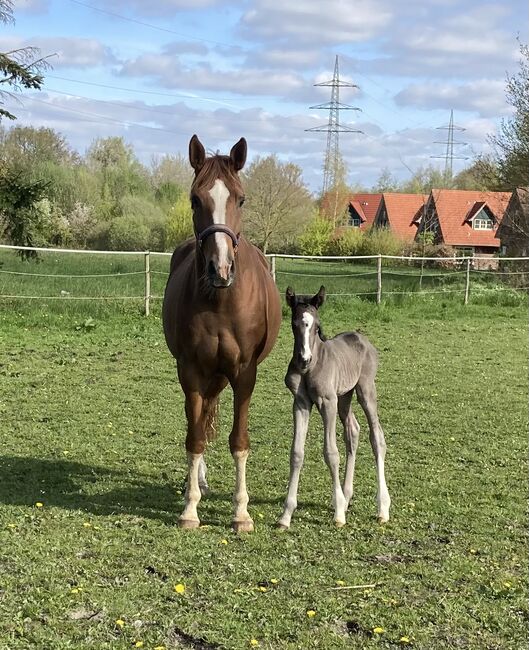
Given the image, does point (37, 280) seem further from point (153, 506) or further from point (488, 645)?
point (488, 645)

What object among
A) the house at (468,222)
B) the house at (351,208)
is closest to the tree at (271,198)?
the house at (351,208)

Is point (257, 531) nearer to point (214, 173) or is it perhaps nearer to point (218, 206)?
point (218, 206)

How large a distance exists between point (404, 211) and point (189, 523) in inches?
2117

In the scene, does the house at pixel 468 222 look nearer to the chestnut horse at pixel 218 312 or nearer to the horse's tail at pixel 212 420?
the horse's tail at pixel 212 420

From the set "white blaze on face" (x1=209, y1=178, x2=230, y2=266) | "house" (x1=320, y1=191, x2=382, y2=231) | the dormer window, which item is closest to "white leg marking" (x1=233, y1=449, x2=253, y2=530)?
"white blaze on face" (x1=209, y1=178, x2=230, y2=266)

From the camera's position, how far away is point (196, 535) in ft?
14.7

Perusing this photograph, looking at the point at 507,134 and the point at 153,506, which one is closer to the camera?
the point at 153,506

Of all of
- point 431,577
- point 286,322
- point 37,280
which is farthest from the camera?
point 37,280

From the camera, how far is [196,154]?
4.38 meters

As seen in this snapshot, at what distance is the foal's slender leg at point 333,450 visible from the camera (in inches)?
184

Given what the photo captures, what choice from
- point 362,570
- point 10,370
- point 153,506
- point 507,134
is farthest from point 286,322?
point 507,134

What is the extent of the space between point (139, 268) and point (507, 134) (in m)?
14.4

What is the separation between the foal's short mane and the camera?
14.0 ft

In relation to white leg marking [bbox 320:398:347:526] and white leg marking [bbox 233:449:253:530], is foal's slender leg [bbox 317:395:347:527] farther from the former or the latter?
white leg marking [bbox 233:449:253:530]
